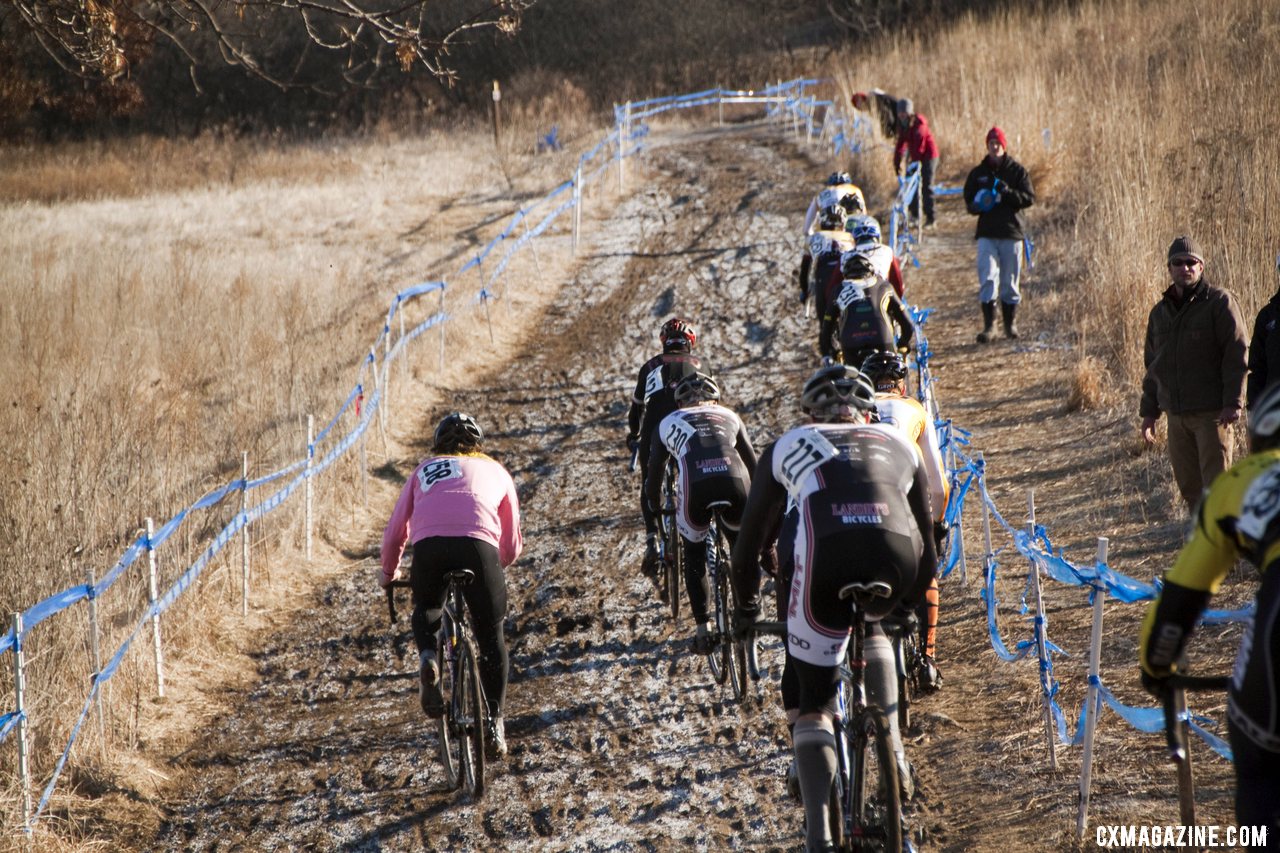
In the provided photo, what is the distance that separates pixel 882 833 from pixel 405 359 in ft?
39.1

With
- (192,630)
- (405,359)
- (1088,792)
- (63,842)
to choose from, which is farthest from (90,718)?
(405,359)

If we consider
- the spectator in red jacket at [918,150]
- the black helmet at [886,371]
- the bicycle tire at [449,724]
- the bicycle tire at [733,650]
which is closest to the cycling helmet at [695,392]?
the bicycle tire at [733,650]

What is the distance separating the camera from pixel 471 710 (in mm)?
6895

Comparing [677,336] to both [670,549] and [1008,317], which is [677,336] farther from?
[1008,317]

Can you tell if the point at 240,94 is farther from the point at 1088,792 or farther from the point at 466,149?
the point at 1088,792

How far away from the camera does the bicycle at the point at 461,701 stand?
6.82 m

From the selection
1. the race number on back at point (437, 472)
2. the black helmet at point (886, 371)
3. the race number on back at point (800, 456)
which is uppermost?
the race number on back at point (800, 456)

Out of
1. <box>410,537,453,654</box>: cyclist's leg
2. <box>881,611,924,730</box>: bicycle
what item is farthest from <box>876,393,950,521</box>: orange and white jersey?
<box>410,537,453,654</box>: cyclist's leg

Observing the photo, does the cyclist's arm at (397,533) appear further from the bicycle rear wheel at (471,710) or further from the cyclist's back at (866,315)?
the cyclist's back at (866,315)

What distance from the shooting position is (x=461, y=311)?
17891 mm

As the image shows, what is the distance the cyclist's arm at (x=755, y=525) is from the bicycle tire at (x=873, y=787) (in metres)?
0.82

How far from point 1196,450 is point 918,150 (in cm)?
1151

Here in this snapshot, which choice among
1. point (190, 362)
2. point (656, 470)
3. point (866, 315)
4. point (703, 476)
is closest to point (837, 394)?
point (703, 476)

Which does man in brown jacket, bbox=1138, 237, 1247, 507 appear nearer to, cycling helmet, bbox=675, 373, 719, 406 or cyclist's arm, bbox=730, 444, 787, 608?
cycling helmet, bbox=675, 373, 719, 406
